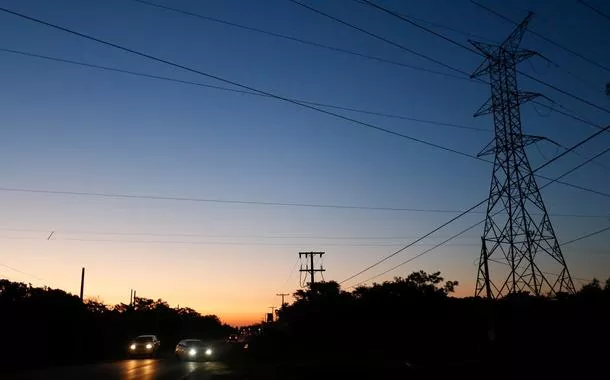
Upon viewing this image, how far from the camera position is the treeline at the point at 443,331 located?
19.7m

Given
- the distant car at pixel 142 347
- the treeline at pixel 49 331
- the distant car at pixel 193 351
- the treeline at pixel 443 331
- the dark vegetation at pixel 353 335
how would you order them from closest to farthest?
the treeline at pixel 443 331 → the dark vegetation at pixel 353 335 → the distant car at pixel 193 351 → the treeline at pixel 49 331 → the distant car at pixel 142 347

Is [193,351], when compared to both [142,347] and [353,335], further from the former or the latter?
[353,335]

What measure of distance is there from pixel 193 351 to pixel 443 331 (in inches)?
806

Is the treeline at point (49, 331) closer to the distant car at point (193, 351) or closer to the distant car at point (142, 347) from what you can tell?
the distant car at point (142, 347)

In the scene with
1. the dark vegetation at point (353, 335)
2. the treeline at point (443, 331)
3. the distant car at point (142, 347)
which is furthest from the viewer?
the distant car at point (142, 347)

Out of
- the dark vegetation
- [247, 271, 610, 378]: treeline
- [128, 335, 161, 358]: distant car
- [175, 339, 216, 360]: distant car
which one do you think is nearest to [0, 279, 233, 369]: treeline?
the dark vegetation

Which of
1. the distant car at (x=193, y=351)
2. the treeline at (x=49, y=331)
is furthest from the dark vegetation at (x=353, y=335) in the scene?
the distant car at (x=193, y=351)

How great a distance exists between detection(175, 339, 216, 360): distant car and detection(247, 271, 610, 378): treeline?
7.77m

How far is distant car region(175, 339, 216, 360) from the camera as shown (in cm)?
4325

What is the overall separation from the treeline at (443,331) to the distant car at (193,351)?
25.5 ft

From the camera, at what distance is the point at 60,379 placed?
22.7m

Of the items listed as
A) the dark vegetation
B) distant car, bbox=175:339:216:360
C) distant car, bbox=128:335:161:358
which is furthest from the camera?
distant car, bbox=128:335:161:358

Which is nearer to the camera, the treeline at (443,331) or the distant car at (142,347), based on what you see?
the treeline at (443,331)

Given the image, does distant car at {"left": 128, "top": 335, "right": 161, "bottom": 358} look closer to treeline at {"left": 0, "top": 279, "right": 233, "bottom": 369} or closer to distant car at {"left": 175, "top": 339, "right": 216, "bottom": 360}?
treeline at {"left": 0, "top": 279, "right": 233, "bottom": 369}
